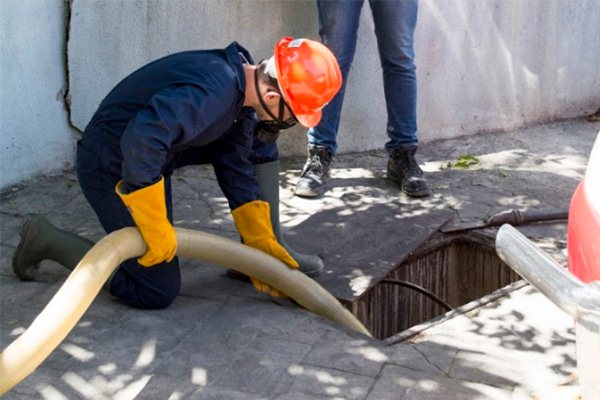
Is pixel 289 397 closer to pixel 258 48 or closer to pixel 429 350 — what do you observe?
pixel 429 350

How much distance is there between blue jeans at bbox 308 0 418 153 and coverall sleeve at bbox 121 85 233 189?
215 cm

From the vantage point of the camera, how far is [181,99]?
3.90m

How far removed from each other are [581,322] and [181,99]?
2.01 metres

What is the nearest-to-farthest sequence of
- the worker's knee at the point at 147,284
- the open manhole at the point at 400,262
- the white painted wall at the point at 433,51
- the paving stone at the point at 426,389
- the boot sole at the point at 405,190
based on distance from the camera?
the paving stone at the point at 426,389, the worker's knee at the point at 147,284, the open manhole at the point at 400,262, the boot sole at the point at 405,190, the white painted wall at the point at 433,51

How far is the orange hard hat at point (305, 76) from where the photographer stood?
411 cm

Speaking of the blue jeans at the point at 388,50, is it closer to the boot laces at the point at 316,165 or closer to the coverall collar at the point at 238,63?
the boot laces at the point at 316,165

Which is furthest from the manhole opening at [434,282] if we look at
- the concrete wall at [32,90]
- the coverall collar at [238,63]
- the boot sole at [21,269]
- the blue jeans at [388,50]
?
the concrete wall at [32,90]

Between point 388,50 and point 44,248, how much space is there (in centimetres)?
252

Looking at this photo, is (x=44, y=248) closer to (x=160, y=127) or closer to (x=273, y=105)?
(x=160, y=127)

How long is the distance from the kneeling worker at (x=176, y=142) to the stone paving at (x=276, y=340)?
0.69 feet

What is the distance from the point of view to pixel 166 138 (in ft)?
12.8

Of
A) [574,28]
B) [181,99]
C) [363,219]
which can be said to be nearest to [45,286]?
[181,99]

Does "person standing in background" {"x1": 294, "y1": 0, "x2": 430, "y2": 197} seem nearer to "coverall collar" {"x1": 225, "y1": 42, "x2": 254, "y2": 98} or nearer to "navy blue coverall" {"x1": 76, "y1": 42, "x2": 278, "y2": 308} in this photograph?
"navy blue coverall" {"x1": 76, "y1": 42, "x2": 278, "y2": 308}

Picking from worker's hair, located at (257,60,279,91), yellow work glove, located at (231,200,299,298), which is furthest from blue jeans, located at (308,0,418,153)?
worker's hair, located at (257,60,279,91)
